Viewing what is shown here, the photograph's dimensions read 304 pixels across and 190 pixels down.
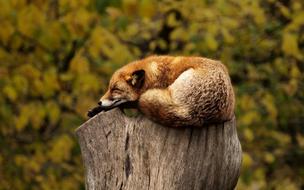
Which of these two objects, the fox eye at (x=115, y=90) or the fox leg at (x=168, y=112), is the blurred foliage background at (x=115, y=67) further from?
the fox leg at (x=168, y=112)

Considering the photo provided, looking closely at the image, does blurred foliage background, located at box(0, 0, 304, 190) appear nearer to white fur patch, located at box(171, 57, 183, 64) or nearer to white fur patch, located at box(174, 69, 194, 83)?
white fur patch, located at box(171, 57, 183, 64)

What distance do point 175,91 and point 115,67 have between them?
481 centimetres

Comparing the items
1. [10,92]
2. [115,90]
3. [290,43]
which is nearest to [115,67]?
[10,92]

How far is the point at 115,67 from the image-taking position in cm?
902

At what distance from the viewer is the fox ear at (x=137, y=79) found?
445 cm

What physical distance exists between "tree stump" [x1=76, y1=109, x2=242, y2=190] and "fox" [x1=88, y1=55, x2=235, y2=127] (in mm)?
69

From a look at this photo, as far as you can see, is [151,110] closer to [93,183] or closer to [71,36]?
[93,183]

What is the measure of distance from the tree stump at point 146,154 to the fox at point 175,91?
0.07 metres

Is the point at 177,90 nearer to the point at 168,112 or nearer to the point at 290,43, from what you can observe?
the point at 168,112

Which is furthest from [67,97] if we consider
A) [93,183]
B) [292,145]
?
[93,183]

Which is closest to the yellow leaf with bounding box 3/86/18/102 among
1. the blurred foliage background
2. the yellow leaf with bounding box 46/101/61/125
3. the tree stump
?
the blurred foliage background

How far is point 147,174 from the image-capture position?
4.16 metres

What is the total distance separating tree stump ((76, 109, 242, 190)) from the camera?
415 cm

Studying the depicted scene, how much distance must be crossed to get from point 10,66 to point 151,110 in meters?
5.23
